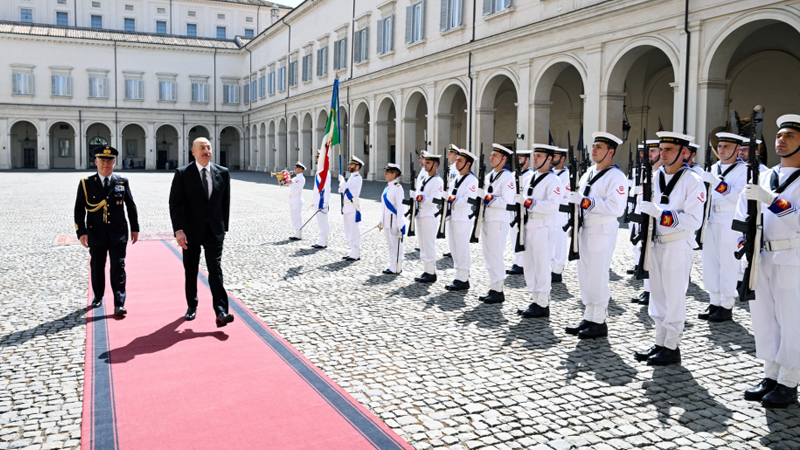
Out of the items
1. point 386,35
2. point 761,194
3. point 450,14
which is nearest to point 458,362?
point 761,194

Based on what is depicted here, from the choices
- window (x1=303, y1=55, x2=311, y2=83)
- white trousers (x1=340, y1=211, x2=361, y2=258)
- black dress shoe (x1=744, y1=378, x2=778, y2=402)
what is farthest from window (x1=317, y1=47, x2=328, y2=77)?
black dress shoe (x1=744, y1=378, x2=778, y2=402)

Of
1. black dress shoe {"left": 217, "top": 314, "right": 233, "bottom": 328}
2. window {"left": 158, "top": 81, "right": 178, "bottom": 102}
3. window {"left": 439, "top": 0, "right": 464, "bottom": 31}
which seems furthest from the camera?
window {"left": 158, "top": 81, "right": 178, "bottom": 102}

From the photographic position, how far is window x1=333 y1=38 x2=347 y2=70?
36.6 m

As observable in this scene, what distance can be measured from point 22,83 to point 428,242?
176 ft

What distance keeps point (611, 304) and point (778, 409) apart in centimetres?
313

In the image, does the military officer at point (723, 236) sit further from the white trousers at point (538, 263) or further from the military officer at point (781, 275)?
the military officer at point (781, 275)

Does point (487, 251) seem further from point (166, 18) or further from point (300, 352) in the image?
point (166, 18)

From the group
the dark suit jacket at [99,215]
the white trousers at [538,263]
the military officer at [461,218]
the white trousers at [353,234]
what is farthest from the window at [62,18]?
the white trousers at [538,263]

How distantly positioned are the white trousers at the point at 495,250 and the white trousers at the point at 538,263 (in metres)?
0.58

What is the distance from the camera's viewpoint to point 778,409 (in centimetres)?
445

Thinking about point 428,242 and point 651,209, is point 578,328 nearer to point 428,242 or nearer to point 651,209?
point 651,209

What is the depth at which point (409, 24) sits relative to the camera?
29.2 metres

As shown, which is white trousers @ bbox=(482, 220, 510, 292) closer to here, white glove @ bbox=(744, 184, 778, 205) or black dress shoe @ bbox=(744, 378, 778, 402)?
black dress shoe @ bbox=(744, 378, 778, 402)

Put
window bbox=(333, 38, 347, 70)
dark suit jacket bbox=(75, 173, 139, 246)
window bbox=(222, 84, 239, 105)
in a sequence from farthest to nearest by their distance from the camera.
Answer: window bbox=(222, 84, 239, 105) → window bbox=(333, 38, 347, 70) → dark suit jacket bbox=(75, 173, 139, 246)
